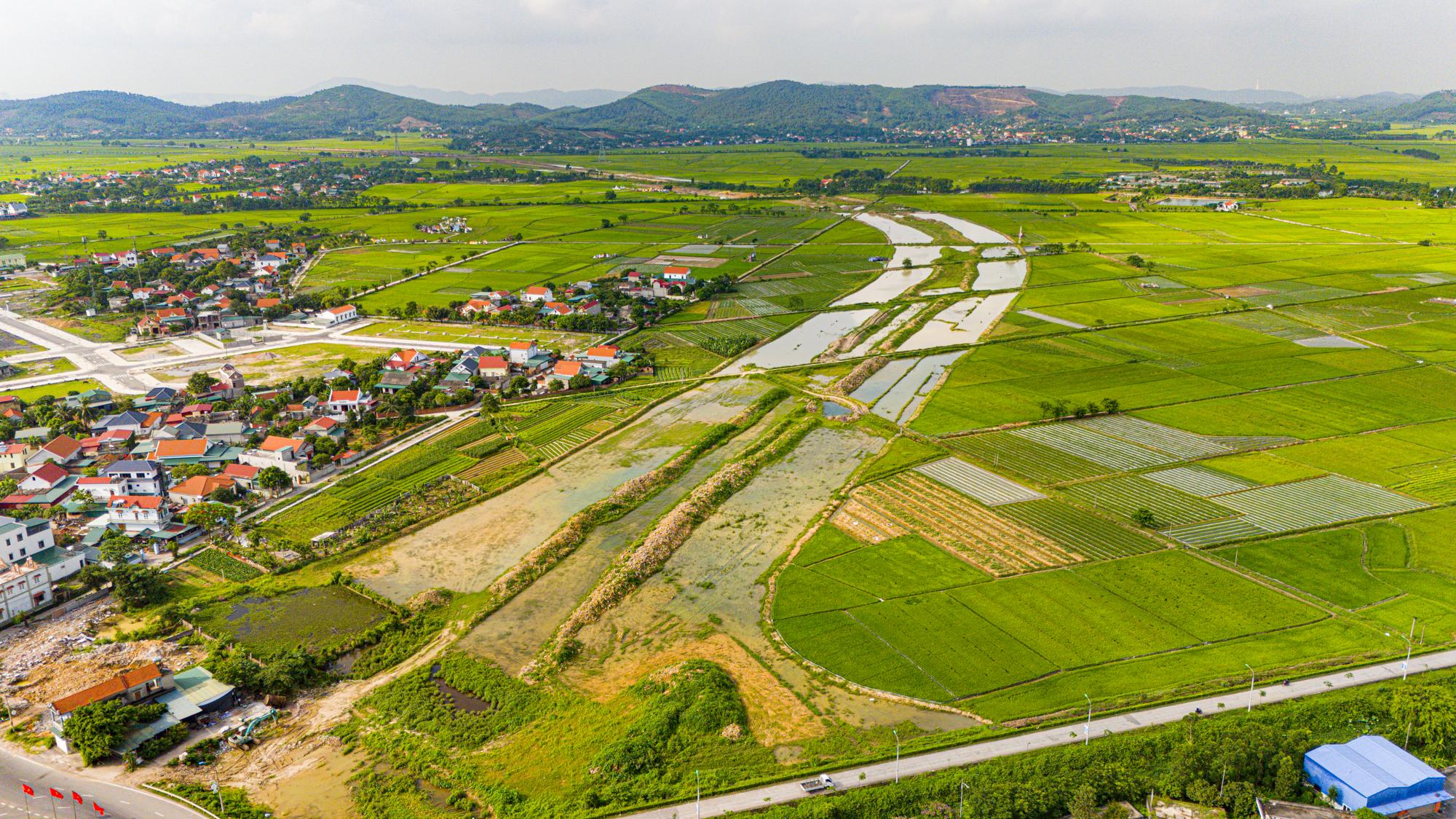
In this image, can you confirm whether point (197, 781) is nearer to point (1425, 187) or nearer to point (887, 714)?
point (887, 714)

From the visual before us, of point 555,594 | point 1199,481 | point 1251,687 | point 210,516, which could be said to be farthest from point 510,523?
point 1199,481

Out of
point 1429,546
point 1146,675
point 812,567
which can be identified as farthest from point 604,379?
point 1429,546

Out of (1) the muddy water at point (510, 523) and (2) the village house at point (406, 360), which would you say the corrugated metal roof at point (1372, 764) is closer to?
(1) the muddy water at point (510, 523)

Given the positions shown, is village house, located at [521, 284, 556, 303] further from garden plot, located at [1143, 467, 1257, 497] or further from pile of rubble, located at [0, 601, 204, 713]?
garden plot, located at [1143, 467, 1257, 497]

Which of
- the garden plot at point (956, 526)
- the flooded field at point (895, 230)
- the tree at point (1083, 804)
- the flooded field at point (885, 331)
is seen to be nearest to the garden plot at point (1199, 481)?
the garden plot at point (956, 526)

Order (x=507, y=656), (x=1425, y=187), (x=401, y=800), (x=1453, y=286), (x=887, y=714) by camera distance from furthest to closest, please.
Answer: (x=1425, y=187), (x=1453, y=286), (x=507, y=656), (x=887, y=714), (x=401, y=800)

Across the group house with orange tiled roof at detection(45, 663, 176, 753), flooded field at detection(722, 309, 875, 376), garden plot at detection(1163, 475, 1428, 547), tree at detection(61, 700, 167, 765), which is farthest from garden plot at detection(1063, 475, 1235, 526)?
tree at detection(61, 700, 167, 765)

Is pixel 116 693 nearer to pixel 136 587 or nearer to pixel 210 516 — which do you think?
pixel 136 587
